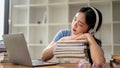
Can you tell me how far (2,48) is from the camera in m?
1.67

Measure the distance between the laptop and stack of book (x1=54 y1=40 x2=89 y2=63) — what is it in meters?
0.15

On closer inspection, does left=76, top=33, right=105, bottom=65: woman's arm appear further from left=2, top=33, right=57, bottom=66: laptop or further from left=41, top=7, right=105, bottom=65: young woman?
left=2, top=33, right=57, bottom=66: laptop

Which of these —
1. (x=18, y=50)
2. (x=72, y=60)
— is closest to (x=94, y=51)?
(x=72, y=60)

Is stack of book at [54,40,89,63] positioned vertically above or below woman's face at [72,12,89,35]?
below

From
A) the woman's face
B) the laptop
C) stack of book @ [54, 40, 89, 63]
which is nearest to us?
the laptop

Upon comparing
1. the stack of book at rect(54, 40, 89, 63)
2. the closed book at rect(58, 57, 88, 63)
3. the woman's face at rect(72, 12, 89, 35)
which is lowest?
the closed book at rect(58, 57, 88, 63)

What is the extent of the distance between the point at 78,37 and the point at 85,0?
1.99 m

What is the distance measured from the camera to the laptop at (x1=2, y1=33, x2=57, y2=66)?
3.88 ft

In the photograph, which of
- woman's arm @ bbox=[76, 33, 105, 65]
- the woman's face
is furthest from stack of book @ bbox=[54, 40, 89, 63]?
the woman's face

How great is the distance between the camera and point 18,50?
4.17 feet

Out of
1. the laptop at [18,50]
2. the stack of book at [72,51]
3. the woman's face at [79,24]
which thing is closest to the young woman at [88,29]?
the woman's face at [79,24]

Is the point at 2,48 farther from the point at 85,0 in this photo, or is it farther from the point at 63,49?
the point at 85,0

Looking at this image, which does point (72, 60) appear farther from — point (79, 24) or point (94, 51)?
point (79, 24)

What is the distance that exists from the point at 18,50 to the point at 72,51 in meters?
0.36
